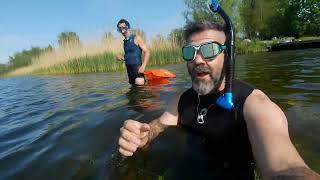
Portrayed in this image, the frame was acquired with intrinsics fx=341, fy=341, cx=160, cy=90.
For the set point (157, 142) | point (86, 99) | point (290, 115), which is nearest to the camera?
point (157, 142)

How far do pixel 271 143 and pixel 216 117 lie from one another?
86 cm

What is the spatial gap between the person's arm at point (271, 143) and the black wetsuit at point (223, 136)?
0.16 metres

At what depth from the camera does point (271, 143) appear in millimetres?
2238

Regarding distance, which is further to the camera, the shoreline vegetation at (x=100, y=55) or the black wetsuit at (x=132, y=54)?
the shoreline vegetation at (x=100, y=55)

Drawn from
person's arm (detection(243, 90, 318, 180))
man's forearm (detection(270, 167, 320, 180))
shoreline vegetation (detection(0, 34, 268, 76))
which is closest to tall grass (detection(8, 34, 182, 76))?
shoreline vegetation (detection(0, 34, 268, 76))

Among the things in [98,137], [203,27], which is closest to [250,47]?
[98,137]

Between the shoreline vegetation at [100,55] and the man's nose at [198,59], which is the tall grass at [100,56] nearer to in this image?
the shoreline vegetation at [100,55]

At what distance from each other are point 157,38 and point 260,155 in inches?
738

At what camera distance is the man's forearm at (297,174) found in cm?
180

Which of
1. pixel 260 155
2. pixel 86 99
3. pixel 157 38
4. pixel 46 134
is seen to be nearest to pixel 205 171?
pixel 260 155

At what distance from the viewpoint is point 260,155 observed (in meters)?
2.33

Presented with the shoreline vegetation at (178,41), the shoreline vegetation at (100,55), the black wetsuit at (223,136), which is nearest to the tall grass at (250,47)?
the shoreline vegetation at (178,41)

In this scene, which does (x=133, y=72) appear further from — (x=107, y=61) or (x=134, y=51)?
(x=107, y=61)

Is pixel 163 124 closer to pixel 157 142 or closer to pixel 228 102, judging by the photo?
pixel 157 142
